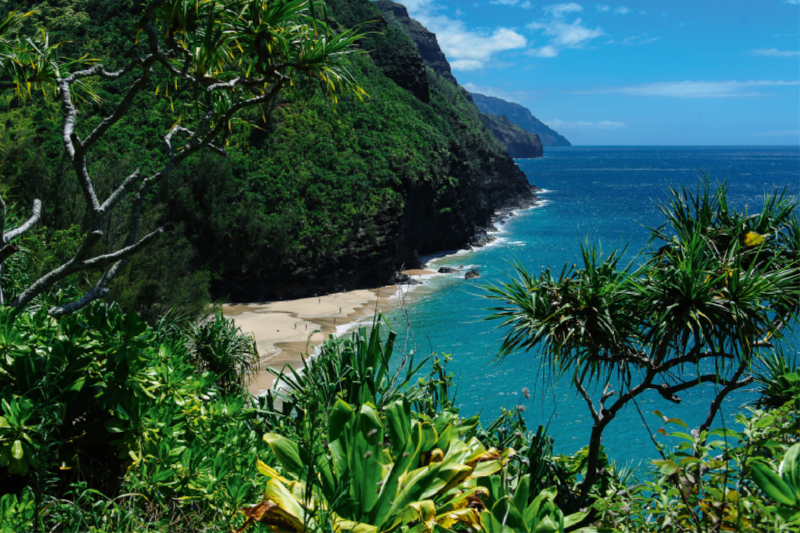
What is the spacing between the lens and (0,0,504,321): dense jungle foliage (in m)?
20.5

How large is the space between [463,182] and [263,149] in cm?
2015

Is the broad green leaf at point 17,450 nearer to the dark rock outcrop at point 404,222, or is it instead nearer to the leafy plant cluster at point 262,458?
the leafy plant cluster at point 262,458

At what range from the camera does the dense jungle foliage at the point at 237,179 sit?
20531 millimetres

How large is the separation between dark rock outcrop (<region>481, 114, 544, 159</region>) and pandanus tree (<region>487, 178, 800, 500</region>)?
16984 cm

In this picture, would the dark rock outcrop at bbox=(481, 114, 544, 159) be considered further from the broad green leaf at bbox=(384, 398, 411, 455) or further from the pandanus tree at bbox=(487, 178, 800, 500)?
the broad green leaf at bbox=(384, 398, 411, 455)

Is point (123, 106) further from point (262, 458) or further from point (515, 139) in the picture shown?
point (515, 139)

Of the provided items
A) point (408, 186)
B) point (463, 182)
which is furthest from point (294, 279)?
point (463, 182)

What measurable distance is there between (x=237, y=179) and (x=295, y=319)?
10311 mm

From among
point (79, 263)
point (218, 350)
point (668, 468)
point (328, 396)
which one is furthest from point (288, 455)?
point (218, 350)

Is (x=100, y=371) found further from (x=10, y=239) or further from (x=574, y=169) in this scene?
(x=574, y=169)

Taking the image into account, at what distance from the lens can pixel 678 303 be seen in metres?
4.94

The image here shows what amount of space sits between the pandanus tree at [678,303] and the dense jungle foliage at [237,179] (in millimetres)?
13341

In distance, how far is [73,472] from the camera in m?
3.59

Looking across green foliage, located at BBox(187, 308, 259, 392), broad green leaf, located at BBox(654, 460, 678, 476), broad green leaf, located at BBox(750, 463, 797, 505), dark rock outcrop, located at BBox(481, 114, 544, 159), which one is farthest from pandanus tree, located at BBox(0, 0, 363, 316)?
dark rock outcrop, located at BBox(481, 114, 544, 159)
